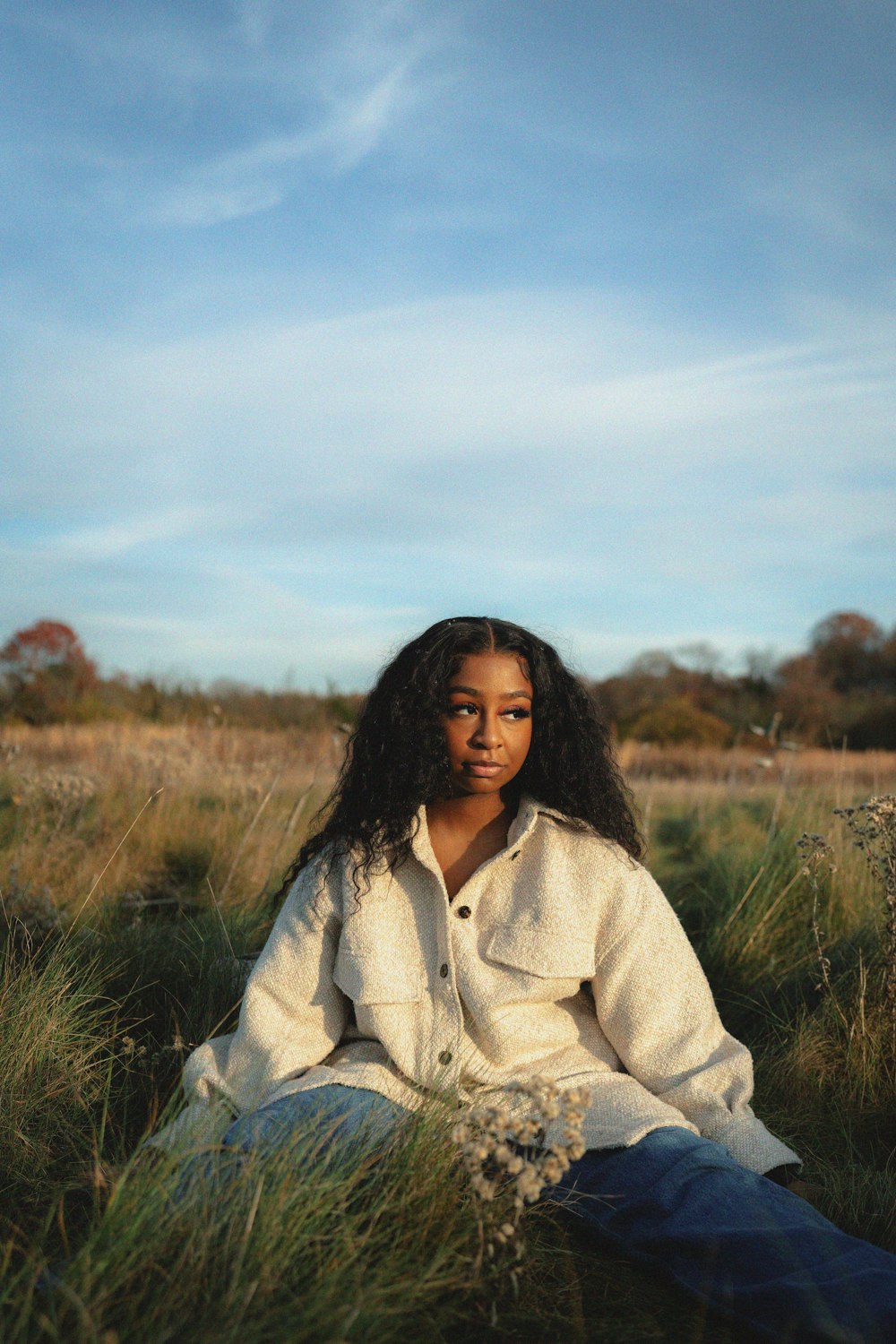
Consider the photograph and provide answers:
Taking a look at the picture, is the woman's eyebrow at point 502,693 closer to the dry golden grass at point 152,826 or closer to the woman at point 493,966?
the woman at point 493,966

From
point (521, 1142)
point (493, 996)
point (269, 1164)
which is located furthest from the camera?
point (493, 996)

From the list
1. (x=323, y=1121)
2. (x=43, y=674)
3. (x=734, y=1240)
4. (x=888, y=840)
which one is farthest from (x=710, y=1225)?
(x=43, y=674)

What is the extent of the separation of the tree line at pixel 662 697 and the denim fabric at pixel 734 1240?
3.33 m

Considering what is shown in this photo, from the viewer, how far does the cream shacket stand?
3062mm

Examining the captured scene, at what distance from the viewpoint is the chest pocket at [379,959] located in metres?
3.11

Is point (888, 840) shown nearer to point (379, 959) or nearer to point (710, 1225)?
point (710, 1225)

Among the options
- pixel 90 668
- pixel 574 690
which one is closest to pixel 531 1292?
pixel 574 690

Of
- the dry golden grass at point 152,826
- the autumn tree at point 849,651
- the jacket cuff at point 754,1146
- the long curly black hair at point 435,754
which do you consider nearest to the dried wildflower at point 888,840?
the long curly black hair at point 435,754

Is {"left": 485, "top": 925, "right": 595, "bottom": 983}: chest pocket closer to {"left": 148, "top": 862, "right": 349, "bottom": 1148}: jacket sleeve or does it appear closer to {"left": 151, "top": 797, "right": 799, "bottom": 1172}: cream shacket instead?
{"left": 151, "top": 797, "right": 799, "bottom": 1172}: cream shacket

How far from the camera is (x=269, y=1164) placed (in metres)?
2.37

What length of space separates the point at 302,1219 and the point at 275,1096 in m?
0.80

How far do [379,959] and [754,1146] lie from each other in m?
1.08

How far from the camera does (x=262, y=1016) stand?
10.3ft

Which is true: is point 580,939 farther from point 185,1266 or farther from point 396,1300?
point 185,1266
